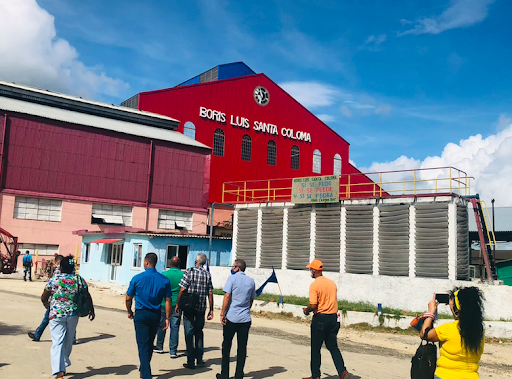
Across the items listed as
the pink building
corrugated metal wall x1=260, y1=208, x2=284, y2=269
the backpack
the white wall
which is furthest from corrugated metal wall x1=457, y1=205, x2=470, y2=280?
the pink building

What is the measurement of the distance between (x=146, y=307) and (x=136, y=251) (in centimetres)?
1838

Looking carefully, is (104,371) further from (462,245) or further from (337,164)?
(337,164)

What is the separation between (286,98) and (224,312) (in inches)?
1525

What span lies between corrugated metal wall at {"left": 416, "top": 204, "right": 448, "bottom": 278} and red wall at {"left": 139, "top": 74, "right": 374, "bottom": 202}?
21379 mm

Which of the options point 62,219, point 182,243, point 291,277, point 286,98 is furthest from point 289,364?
point 286,98

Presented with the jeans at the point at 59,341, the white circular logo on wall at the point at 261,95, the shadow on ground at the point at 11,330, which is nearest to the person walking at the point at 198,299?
the jeans at the point at 59,341

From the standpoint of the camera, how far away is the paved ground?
833cm

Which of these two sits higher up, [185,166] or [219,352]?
[185,166]

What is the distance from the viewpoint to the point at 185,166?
122ft

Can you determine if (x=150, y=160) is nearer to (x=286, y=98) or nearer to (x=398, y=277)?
(x=286, y=98)

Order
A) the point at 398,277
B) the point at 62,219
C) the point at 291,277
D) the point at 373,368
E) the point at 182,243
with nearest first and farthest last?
1. the point at 373,368
2. the point at 398,277
3. the point at 291,277
4. the point at 182,243
5. the point at 62,219

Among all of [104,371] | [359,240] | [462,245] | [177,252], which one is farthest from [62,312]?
[177,252]

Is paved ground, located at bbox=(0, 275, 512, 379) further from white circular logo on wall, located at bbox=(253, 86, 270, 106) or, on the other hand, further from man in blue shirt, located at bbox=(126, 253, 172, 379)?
white circular logo on wall, located at bbox=(253, 86, 270, 106)

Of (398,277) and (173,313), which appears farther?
(398,277)
